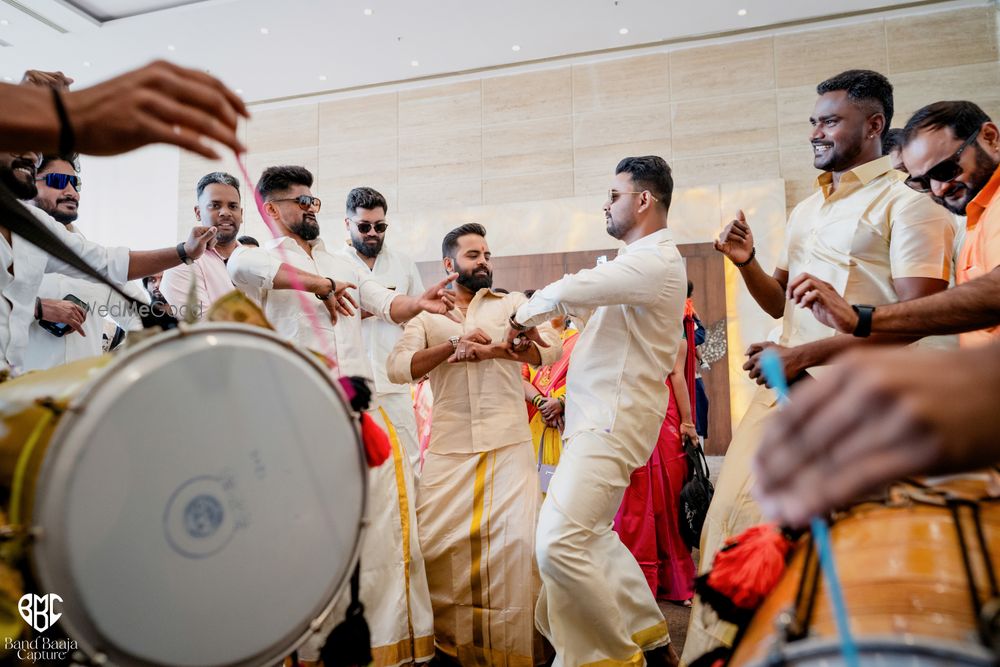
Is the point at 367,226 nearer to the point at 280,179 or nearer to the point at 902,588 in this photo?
the point at 280,179

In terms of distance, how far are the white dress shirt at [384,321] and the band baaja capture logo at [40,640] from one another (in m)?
2.12

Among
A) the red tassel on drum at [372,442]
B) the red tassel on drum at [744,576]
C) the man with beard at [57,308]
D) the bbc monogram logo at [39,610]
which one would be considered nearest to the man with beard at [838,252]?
the red tassel on drum at [744,576]

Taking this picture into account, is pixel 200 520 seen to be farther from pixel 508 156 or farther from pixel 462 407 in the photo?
pixel 508 156

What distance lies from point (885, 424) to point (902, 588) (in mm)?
360

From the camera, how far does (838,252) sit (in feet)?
6.51

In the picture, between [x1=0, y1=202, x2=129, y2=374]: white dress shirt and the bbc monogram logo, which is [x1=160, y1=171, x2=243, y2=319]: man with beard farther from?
the bbc monogram logo

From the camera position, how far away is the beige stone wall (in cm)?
608

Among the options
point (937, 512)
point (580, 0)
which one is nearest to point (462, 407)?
point (937, 512)

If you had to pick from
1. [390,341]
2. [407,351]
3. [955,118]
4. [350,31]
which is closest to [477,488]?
[407,351]

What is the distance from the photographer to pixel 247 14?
6.29 metres

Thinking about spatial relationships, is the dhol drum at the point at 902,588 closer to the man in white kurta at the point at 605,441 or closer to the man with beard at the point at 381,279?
the man in white kurta at the point at 605,441

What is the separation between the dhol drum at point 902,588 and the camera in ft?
2.20

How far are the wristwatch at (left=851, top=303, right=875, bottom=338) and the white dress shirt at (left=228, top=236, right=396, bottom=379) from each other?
1.57m

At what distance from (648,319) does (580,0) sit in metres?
4.54
